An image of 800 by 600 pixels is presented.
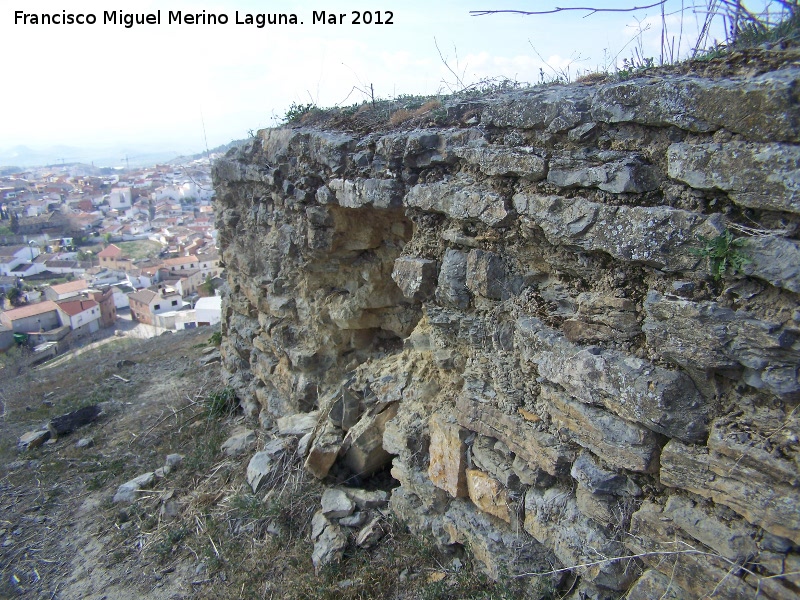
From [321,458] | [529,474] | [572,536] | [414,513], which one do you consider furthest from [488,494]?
[321,458]

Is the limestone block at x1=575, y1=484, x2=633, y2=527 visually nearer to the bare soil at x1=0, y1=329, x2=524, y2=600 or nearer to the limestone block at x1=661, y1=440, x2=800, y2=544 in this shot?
the limestone block at x1=661, y1=440, x2=800, y2=544

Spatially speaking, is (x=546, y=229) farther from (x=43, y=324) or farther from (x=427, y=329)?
(x=43, y=324)

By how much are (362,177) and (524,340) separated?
1736mm

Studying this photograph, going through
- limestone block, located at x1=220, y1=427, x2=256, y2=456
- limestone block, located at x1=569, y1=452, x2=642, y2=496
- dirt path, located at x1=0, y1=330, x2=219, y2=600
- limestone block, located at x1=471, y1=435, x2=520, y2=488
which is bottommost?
dirt path, located at x1=0, y1=330, x2=219, y2=600

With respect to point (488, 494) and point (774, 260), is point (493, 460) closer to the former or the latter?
point (488, 494)

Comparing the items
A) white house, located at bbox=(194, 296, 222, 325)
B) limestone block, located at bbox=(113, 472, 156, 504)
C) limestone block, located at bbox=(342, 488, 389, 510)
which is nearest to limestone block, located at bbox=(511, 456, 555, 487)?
limestone block, located at bbox=(342, 488, 389, 510)

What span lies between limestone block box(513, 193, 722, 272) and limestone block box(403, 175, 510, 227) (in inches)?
7.7

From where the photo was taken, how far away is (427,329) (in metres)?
3.88

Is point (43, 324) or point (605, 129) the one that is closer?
point (605, 129)

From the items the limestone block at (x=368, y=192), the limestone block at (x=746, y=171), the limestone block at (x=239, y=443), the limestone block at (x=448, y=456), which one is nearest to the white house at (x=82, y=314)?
the limestone block at (x=239, y=443)

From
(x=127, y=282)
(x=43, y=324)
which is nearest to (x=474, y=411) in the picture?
(x=43, y=324)

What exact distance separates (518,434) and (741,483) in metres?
1.13

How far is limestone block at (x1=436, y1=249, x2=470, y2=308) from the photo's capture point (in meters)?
3.27

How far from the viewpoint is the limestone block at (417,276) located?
3.48 metres
